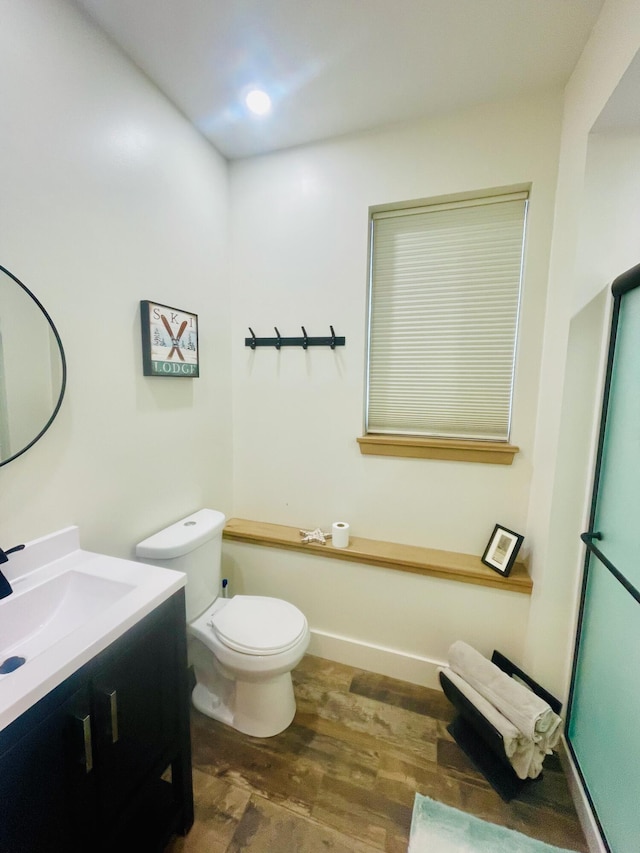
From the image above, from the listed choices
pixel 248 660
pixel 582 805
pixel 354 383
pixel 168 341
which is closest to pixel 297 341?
pixel 354 383

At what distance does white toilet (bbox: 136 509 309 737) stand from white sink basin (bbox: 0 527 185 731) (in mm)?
292

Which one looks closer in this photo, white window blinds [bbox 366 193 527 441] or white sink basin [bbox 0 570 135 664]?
white sink basin [bbox 0 570 135 664]

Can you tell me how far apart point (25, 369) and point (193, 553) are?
936mm

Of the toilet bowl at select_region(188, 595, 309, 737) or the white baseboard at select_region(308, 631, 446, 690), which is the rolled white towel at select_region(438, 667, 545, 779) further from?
the toilet bowl at select_region(188, 595, 309, 737)

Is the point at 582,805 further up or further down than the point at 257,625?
further down

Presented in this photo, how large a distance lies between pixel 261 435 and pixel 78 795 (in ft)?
5.02

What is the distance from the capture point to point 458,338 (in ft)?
5.78

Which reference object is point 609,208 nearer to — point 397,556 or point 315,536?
point 397,556

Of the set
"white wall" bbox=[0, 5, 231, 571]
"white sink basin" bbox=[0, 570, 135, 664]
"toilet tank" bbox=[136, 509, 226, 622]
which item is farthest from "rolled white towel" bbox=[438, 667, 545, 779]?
"white wall" bbox=[0, 5, 231, 571]

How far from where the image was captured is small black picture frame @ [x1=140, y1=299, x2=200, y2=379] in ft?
4.86

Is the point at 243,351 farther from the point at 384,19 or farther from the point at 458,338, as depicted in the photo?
the point at 384,19

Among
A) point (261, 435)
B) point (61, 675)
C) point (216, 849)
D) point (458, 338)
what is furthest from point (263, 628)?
point (458, 338)

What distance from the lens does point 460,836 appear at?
Answer: 1164 millimetres

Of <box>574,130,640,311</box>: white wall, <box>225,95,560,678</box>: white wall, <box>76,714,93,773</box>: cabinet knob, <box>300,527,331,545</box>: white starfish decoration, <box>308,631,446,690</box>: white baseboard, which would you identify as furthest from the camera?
<box>300,527,331,545</box>: white starfish decoration
